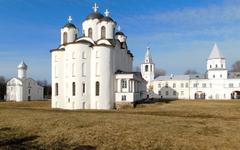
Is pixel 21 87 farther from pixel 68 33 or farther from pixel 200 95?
pixel 200 95

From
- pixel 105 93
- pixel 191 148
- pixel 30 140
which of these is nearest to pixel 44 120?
pixel 30 140

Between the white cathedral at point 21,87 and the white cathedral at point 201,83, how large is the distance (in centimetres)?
3542

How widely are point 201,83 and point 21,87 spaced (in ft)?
173

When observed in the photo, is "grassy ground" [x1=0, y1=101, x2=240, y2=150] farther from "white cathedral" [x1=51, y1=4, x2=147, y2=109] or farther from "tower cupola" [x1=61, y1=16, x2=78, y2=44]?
"tower cupola" [x1=61, y1=16, x2=78, y2=44]

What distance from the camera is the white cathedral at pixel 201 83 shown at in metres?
87.8

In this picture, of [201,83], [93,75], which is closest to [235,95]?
[201,83]

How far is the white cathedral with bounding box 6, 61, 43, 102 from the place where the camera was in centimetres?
9669

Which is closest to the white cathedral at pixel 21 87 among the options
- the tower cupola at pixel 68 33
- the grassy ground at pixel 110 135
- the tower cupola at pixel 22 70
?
the tower cupola at pixel 22 70

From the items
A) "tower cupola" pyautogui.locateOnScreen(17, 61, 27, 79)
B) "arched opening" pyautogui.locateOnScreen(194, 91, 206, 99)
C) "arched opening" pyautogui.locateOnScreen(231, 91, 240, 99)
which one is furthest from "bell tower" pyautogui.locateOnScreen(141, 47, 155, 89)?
"tower cupola" pyautogui.locateOnScreen(17, 61, 27, 79)

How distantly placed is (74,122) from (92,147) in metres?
6.74

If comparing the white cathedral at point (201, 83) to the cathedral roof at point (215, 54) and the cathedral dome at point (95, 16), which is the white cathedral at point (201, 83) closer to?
the cathedral roof at point (215, 54)

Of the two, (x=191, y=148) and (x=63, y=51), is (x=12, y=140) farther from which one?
(x=63, y=51)

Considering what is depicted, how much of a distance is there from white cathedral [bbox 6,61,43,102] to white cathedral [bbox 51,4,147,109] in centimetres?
5005

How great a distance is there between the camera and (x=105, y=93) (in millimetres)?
45281
